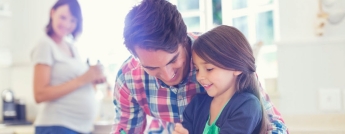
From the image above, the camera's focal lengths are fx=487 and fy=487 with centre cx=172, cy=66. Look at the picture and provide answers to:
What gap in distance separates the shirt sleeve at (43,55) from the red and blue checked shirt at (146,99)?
50 cm

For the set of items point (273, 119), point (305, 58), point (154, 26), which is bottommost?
point (273, 119)

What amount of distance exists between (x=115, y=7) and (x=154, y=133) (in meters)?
1.77

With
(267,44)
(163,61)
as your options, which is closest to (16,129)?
Result: (267,44)

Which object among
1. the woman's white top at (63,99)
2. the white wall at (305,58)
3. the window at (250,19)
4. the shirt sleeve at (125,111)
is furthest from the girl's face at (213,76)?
the window at (250,19)

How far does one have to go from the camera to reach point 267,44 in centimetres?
278

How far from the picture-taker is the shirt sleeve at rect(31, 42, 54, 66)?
196 cm

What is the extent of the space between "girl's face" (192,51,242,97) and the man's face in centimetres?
4

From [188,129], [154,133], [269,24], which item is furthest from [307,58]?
[188,129]

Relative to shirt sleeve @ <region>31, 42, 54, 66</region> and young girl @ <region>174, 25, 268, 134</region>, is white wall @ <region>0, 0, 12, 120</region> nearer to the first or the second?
shirt sleeve @ <region>31, 42, 54, 66</region>

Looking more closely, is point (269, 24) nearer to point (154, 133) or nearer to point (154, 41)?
point (154, 133)

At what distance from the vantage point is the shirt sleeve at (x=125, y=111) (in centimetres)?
155

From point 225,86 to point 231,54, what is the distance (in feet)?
0.33

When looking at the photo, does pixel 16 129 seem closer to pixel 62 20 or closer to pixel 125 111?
pixel 62 20

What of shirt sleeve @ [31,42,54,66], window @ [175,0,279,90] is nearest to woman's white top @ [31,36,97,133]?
shirt sleeve @ [31,42,54,66]
